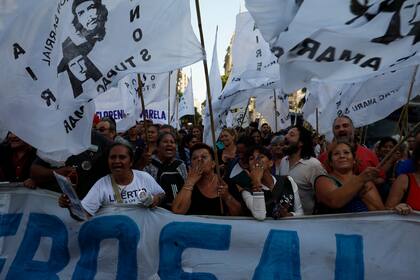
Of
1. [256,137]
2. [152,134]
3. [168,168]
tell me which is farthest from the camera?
[256,137]

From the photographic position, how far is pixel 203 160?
13.5ft

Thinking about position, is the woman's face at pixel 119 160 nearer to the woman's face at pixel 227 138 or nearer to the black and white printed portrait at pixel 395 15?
the black and white printed portrait at pixel 395 15

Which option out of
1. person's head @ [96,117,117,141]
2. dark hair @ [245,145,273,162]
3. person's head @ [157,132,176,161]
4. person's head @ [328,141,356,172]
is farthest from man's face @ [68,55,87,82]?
person's head @ [96,117,117,141]

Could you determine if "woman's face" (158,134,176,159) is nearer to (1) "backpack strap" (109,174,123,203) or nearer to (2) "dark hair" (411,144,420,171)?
(1) "backpack strap" (109,174,123,203)

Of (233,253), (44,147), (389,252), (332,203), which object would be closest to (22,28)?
(44,147)

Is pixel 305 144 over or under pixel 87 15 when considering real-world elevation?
under

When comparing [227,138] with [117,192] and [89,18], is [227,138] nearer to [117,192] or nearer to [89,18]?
[117,192]

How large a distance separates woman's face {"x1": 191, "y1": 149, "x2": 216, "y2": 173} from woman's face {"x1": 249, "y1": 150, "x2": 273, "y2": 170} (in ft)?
1.04

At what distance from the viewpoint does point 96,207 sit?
3906 millimetres

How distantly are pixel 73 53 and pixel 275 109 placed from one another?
650cm

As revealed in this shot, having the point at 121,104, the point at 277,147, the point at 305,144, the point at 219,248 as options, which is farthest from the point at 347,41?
the point at 121,104

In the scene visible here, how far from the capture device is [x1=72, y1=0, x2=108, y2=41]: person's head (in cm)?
382

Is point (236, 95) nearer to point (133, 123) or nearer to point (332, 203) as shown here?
point (133, 123)

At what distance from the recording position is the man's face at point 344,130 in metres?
5.37
